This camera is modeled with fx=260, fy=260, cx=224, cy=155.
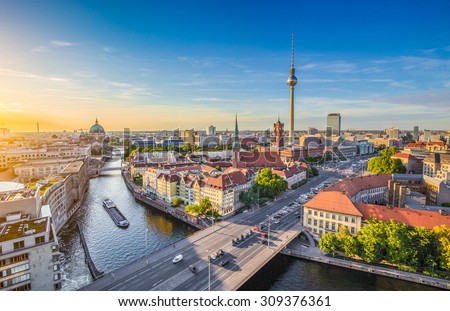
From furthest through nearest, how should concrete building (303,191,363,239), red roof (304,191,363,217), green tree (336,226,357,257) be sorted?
red roof (304,191,363,217) < concrete building (303,191,363,239) < green tree (336,226,357,257)

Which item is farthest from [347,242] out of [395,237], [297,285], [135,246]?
[135,246]

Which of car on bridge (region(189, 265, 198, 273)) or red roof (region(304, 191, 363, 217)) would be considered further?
red roof (region(304, 191, 363, 217))

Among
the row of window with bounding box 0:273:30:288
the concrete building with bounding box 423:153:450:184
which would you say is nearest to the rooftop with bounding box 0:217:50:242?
the row of window with bounding box 0:273:30:288

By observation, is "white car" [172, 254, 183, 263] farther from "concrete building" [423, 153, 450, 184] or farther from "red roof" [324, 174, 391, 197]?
"concrete building" [423, 153, 450, 184]

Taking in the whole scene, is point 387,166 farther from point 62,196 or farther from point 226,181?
point 62,196

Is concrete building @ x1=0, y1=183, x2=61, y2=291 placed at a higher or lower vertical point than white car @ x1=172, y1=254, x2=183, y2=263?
higher

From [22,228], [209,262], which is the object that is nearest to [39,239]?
[22,228]

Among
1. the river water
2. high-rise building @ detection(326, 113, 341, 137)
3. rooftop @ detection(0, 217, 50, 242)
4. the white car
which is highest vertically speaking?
high-rise building @ detection(326, 113, 341, 137)

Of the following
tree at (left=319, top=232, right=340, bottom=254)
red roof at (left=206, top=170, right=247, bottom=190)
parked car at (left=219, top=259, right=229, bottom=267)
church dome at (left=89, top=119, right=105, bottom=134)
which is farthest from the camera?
church dome at (left=89, top=119, right=105, bottom=134)
